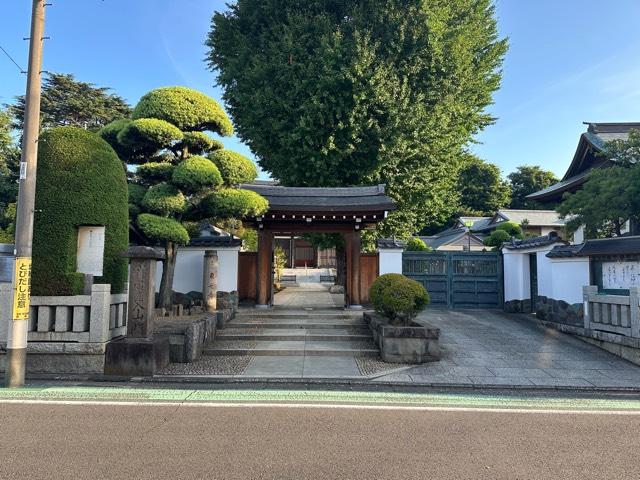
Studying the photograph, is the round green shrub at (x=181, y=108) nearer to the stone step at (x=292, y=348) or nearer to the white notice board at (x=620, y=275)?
the stone step at (x=292, y=348)

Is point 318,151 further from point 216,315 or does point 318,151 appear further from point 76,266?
point 76,266

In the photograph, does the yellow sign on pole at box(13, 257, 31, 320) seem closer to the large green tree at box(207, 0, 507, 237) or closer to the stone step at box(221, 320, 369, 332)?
the stone step at box(221, 320, 369, 332)

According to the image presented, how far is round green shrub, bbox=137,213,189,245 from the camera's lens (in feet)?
30.0

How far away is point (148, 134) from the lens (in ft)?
31.1

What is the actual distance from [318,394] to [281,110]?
459 inches

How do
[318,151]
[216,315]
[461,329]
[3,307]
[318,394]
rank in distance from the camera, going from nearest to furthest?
[318,394], [3,307], [216,315], [461,329], [318,151]

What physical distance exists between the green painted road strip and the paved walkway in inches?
28.3

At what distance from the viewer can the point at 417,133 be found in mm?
14820

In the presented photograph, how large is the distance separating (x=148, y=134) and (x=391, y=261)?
8098 millimetres

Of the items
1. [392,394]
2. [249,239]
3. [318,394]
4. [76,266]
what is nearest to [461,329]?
[392,394]

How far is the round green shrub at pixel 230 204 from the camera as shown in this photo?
9.91 meters

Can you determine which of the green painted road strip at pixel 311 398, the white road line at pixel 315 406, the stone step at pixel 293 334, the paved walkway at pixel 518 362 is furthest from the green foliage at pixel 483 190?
the white road line at pixel 315 406

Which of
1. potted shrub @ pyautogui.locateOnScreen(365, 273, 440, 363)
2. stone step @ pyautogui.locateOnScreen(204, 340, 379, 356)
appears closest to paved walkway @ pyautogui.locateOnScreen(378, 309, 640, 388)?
potted shrub @ pyautogui.locateOnScreen(365, 273, 440, 363)

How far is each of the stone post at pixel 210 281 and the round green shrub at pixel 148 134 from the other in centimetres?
324
